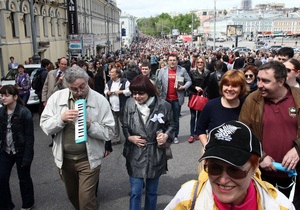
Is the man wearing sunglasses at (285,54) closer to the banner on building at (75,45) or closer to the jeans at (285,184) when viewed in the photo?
the jeans at (285,184)

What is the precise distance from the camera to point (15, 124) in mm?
4004

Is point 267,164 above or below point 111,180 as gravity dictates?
above

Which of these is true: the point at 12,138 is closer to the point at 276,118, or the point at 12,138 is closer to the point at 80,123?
the point at 80,123

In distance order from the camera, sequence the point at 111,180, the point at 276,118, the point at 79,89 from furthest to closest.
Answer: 1. the point at 111,180
2. the point at 79,89
3. the point at 276,118

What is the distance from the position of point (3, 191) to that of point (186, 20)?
500 feet

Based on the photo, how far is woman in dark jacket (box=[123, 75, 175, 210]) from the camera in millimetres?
3537

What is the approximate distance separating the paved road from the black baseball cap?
3.17 meters

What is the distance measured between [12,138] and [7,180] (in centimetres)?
57

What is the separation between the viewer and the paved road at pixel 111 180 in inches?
179

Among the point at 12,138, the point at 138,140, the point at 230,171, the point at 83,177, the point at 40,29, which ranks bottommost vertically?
the point at 83,177

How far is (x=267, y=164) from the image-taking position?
274 centimetres

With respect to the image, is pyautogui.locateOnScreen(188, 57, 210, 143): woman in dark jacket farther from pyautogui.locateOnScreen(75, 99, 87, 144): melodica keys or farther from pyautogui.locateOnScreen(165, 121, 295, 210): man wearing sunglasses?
pyautogui.locateOnScreen(165, 121, 295, 210): man wearing sunglasses

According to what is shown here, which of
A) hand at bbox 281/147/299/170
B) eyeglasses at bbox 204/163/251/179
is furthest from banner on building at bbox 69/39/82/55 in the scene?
eyeglasses at bbox 204/163/251/179

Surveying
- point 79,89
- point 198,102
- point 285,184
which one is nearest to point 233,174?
point 285,184
